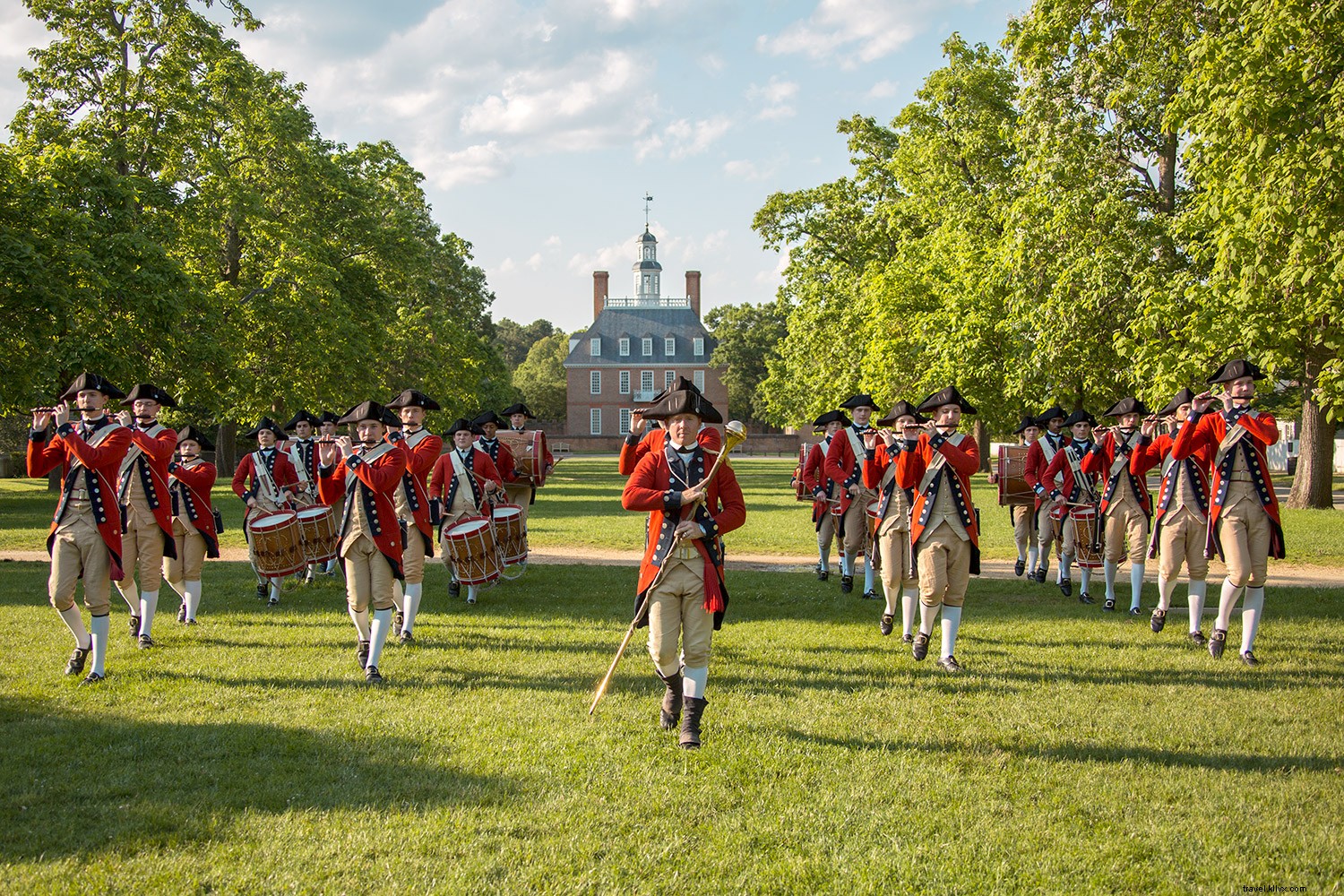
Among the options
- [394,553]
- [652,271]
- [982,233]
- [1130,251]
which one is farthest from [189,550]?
[652,271]

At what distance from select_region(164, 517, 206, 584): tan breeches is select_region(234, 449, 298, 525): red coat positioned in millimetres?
1252

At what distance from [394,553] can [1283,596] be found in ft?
32.5

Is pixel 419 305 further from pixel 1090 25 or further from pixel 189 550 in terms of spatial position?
pixel 189 550

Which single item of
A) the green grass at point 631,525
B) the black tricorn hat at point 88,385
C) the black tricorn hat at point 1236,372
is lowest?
the green grass at point 631,525

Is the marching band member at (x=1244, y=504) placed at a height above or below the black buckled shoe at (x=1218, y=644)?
above

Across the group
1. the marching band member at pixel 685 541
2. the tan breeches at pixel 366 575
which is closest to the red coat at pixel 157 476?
the tan breeches at pixel 366 575

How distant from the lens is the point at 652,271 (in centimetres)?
9469

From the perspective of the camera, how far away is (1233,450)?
26.9 feet

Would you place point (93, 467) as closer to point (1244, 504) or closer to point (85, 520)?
point (85, 520)

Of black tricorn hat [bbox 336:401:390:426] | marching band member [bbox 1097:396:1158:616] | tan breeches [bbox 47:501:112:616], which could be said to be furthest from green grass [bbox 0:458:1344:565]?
tan breeches [bbox 47:501:112:616]

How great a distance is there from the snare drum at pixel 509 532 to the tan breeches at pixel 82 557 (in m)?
4.07

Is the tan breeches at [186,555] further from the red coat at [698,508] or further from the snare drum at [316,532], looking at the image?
the red coat at [698,508]

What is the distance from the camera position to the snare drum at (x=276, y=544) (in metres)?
10.3

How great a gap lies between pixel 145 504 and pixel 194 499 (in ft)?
3.79
